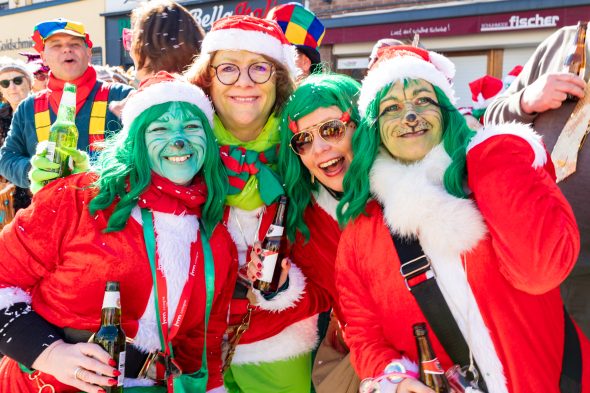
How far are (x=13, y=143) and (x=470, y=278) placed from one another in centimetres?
327

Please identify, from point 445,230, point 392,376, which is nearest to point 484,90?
point 445,230

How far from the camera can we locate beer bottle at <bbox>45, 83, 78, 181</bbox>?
2511 millimetres

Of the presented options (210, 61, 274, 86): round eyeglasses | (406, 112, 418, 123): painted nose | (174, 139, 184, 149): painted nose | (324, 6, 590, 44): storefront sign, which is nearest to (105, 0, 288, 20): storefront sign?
(324, 6, 590, 44): storefront sign

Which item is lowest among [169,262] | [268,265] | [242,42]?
[268,265]

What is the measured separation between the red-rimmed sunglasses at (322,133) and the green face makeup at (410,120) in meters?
0.30

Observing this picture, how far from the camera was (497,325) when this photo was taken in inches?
73.0

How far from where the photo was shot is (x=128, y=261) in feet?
6.97

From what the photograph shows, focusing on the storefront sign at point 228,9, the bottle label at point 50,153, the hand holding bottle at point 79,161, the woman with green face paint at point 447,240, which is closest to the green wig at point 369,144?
the woman with green face paint at point 447,240

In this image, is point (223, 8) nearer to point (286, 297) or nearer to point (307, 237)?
point (307, 237)

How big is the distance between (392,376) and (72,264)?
1.25m

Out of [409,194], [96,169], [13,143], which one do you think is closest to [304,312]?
[409,194]

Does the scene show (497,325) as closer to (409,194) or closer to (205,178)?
(409,194)

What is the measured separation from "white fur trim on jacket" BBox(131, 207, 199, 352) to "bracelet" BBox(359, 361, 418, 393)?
80 centimetres

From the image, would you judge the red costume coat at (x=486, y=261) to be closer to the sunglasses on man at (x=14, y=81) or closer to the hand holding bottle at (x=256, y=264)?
the hand holding bottle at (x=256, y=264)
